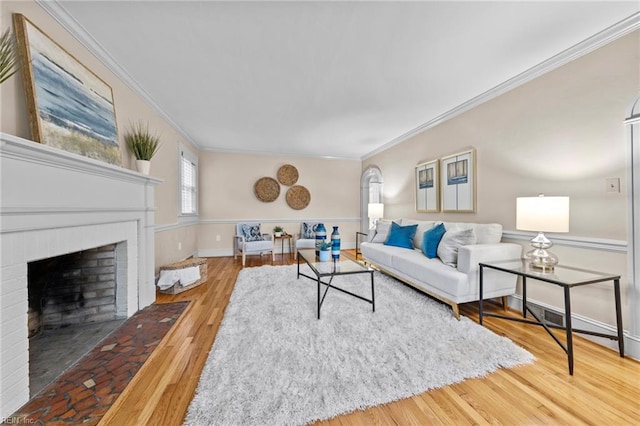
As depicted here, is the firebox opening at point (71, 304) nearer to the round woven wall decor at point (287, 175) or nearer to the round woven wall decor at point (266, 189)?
the round woven wall decor at point (266, 189)

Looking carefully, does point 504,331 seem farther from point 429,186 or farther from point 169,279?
point 169,279

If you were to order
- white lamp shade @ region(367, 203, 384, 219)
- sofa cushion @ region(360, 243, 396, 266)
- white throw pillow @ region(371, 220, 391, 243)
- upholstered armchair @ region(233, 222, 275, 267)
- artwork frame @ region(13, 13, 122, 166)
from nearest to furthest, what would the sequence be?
artwork frame @ region(13, 13, 122, 166)
sofa cushion @ region(360, 243, 396, 266)
white throw pillow @ region(371, 220, 391, 243)
upholstered armchair @ region(233, 222, 275, 267)
white lamp shade @ region(367, 203, 384, 219)

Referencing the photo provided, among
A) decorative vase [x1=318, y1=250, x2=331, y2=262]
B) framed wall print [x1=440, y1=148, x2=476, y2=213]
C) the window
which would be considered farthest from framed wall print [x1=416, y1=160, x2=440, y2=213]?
the window

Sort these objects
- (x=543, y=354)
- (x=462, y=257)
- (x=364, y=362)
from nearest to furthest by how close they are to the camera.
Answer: (x=364, y=362)
(x=543, y=354)
(x=462, y=257)

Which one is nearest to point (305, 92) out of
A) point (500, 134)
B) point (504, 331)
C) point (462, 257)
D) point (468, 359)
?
point (500, 134)


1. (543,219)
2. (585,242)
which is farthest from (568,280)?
(585,242)

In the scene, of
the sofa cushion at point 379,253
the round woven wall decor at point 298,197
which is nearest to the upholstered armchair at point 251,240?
the round woven wall decor at point 298,197

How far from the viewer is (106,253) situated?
6.97 ft

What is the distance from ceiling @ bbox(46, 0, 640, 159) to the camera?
1.59 m

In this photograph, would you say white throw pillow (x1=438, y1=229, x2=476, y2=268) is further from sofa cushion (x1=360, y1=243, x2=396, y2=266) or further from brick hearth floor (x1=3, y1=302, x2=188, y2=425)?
brick hearth floor (x1=3, y1=302, x2=188, y2=425)

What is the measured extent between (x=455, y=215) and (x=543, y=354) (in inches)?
74.2

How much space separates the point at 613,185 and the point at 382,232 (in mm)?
2584

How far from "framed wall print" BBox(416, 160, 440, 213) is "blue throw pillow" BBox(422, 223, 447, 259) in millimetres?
758

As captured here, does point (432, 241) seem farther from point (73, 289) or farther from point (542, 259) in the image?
point (73, 289)
